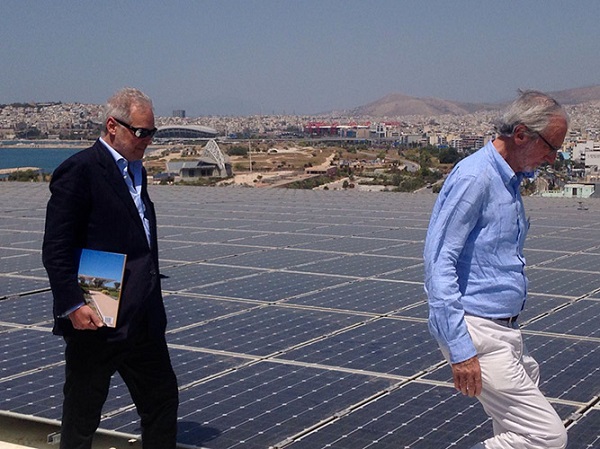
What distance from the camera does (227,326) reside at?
8.75 metres

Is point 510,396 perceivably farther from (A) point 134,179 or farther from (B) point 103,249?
(A) point 134,179

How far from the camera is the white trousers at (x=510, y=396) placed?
4.25m

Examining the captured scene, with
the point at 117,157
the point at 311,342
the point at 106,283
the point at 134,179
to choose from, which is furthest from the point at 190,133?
the point at 106,283

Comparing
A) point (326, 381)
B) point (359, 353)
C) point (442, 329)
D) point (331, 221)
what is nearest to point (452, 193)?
point (442, 329)

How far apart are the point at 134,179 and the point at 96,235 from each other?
41 cm

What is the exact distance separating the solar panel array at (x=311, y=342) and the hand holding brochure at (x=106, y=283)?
4.35ft

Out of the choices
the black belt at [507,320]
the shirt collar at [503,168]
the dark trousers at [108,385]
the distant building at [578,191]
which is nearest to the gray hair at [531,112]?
the shirt collar at [503,168]

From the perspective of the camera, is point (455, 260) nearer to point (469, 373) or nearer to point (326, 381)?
point (469, 373)

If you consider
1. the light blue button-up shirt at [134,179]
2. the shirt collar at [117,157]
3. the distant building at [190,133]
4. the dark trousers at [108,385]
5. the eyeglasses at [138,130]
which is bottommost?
the distant building at [190,133]

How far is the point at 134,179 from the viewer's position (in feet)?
16.9

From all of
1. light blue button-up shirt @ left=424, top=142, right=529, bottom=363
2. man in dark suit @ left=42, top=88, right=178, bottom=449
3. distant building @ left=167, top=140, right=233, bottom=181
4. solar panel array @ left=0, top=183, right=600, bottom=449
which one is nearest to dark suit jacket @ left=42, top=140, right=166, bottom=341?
man in dark suit @ left=42, top=88, right=178, bottom=449

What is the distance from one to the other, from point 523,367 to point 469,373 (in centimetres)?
39

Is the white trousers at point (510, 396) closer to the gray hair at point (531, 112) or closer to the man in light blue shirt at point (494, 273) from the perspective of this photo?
the man in light blue shirt at point (494, 273)

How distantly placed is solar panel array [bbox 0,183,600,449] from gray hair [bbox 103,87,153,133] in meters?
2.12
